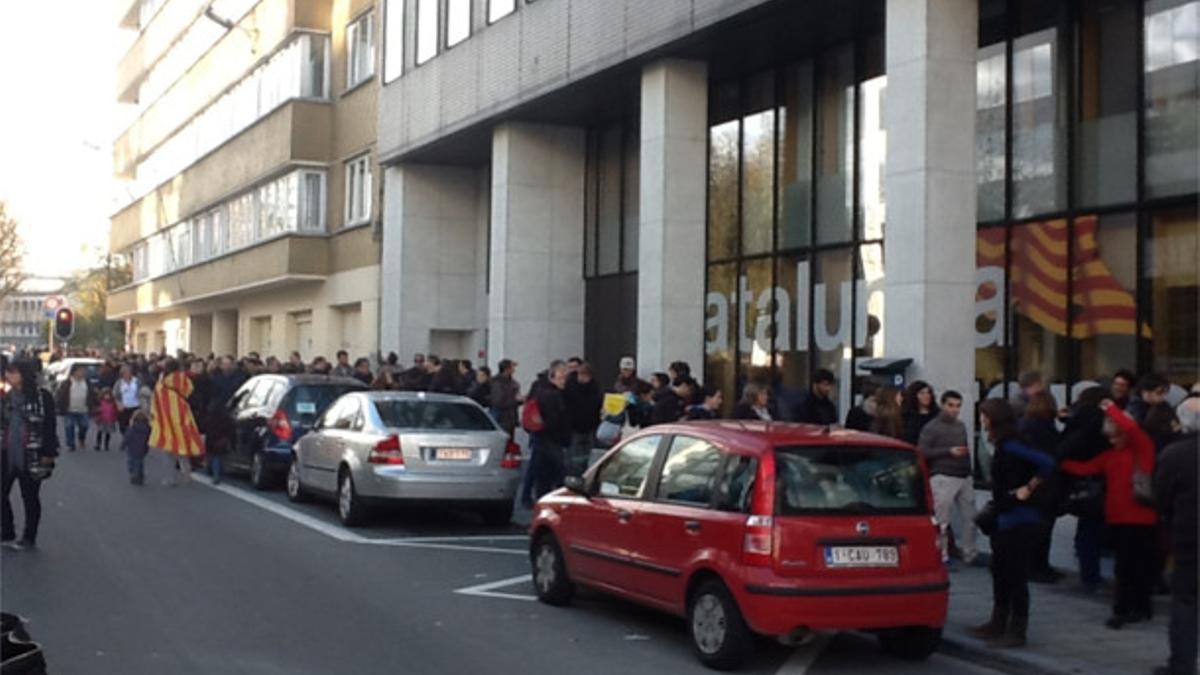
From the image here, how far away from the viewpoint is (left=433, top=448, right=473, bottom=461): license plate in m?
14.9

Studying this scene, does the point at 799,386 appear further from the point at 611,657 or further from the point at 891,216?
the point at 611,657

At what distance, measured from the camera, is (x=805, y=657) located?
915cm

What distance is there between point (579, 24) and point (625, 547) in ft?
41.7

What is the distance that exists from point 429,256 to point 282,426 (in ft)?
36.2

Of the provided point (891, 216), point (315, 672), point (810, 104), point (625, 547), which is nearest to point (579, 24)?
point (810, 104)

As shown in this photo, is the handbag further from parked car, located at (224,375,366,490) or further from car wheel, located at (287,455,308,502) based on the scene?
parked car, located at (224,375,366,490)

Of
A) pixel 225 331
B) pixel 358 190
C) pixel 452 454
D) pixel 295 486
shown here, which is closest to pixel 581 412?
pixel 452 454

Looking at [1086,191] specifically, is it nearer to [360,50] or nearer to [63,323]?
[360,50]

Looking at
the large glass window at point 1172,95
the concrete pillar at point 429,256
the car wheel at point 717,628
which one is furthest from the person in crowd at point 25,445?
the concrete pillar at point 429,256

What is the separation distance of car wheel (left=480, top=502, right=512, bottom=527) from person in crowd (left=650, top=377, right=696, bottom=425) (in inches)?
77.5

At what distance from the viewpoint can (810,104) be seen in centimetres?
1942

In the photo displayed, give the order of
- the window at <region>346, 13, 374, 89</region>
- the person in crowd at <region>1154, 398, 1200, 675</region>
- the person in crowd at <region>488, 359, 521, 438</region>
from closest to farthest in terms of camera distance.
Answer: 1. the person in crowd at <region>1154, 398, 1200, 675</region>
2. the person in crowd at <region>488, 359, 521, 438</region>
3. the window at <region>346, 13, 374, 89</region>

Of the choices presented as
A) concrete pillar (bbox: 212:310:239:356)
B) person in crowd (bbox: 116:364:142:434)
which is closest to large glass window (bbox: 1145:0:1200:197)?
person in crowd (bbox: 116:364:142:434)

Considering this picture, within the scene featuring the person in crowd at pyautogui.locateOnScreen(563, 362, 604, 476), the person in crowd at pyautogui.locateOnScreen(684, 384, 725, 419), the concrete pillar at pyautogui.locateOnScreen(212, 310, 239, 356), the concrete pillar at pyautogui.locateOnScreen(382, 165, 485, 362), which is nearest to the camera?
the person in crowd at pyautogui.locateOnScreen(684, 384, 725, 419)
